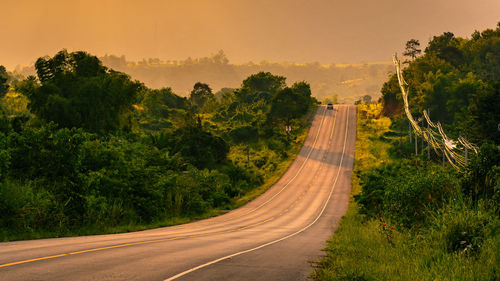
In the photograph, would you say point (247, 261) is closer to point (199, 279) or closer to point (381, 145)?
point (199, 279)

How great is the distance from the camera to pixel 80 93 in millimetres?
42719

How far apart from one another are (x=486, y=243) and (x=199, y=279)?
24.4ft

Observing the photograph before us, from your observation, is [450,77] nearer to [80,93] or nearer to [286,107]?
[286,107]

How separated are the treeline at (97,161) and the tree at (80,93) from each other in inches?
3.9

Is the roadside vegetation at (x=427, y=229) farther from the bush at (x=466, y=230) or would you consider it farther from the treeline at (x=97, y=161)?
the treeline at (x=97, y=161)

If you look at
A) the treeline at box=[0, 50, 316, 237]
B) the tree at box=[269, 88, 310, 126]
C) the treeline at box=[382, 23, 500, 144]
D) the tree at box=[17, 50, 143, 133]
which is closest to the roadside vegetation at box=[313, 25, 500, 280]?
the treeline at box=[0, 50, 316, 237]

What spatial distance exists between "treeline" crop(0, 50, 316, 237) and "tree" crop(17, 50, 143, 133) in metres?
0.10

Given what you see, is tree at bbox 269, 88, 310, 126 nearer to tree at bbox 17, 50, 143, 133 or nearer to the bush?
tree at bbox 17, 50, 143, 133

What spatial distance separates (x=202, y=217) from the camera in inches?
1537

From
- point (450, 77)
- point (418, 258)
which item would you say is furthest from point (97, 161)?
point (450, 77)

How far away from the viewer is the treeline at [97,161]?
2253 cm

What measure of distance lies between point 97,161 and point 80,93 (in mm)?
18494

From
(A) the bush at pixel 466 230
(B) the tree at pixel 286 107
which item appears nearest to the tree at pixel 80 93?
(A) the bush at pixel 466 230

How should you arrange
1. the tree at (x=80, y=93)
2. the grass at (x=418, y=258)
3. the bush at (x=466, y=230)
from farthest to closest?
the tree at (x=80, y=93) → the bush at (x=466, y=230) → the grass at (x=418, y=258)
